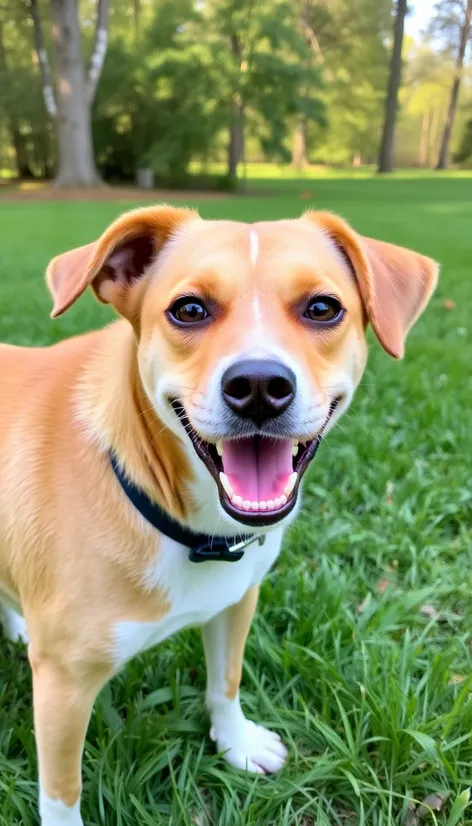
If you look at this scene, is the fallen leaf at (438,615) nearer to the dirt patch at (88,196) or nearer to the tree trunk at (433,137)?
the dirt patch at (88,196)

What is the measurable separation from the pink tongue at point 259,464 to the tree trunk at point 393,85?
4860cm

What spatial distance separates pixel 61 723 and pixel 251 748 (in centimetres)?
85

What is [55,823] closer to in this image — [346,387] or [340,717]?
[340,717]

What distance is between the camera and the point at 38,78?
1409 inches

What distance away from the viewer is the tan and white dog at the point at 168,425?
1.72 meters

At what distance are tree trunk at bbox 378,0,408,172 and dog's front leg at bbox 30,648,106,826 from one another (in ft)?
161

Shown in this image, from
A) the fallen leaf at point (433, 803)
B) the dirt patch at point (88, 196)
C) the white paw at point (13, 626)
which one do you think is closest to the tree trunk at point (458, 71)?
the dirt patch at point (88, 196)

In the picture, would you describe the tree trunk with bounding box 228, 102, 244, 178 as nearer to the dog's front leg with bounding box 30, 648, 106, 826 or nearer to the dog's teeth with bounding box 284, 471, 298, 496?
the dog's teeth with bounding box 284, 471, 298, 496

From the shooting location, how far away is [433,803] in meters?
2.12

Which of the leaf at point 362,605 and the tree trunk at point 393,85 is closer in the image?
the leaf at point 362,605

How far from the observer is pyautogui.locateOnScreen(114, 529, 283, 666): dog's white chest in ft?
6.10

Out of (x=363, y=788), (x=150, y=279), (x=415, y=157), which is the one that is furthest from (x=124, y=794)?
(x=415, y=157)

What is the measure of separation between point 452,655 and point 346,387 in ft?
4.44

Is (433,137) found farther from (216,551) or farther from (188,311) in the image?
(216,551)
